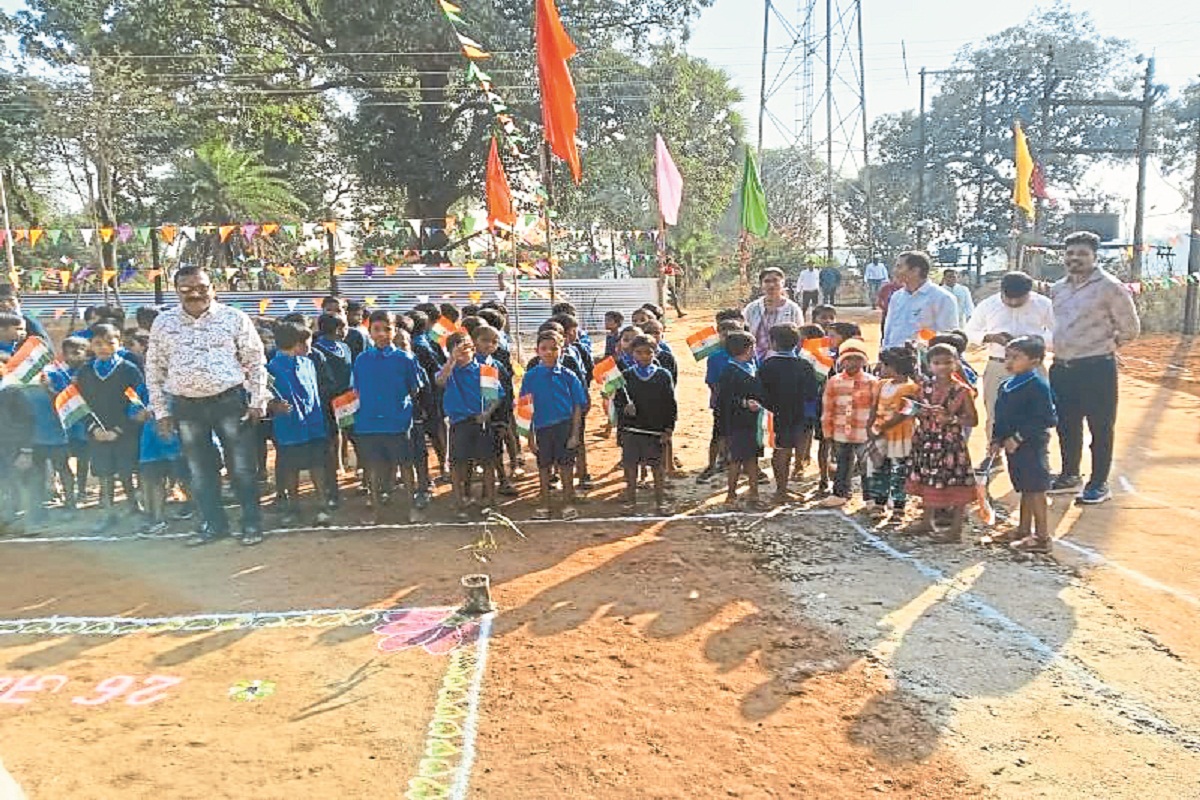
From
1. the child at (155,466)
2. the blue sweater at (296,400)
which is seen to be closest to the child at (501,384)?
the blue sweater at (296,400)

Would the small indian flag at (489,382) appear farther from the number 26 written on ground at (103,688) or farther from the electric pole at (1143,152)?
the electric pole at (1143,152)

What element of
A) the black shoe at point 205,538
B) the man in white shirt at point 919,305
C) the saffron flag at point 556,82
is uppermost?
the saffron flag at point 556,82

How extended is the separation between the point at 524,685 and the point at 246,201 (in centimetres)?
2192

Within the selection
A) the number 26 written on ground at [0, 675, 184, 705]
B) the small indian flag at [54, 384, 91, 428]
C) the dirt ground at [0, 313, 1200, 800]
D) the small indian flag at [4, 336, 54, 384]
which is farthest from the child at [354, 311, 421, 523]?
the number 26 written on ground at [0, 675, 184, 705]

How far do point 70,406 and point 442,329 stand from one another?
3047mm

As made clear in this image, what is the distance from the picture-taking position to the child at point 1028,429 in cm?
579

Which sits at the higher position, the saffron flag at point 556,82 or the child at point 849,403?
the saffron flag at point 556,82

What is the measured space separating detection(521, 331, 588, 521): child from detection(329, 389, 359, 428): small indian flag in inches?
51.1

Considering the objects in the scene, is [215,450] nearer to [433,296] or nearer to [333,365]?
[333,365]

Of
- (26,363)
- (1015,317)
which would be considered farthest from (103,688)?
(1015,317)

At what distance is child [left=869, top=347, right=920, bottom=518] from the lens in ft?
20.9

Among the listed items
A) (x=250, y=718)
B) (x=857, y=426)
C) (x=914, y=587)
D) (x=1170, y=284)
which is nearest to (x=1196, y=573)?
(x=914, y=587)

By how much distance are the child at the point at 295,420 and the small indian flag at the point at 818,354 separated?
12.9ft

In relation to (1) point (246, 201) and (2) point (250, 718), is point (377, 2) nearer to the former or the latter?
(1) point (246, 201)
